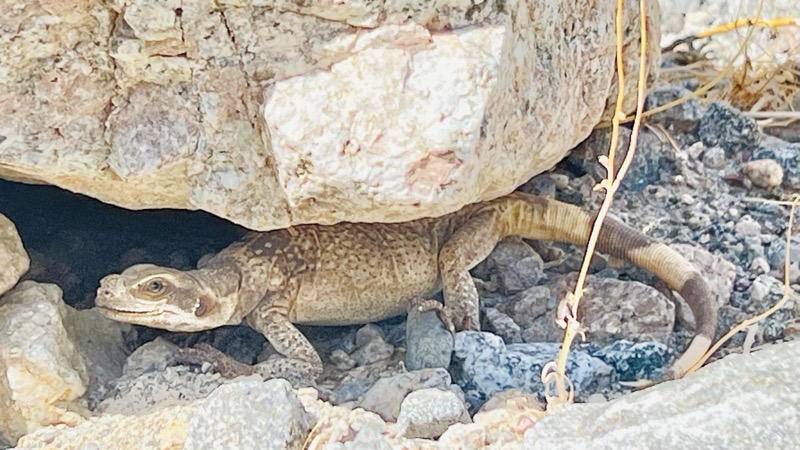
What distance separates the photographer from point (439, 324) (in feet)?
10.6

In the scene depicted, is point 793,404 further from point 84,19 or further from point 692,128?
point 692,128

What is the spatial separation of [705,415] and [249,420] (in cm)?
102

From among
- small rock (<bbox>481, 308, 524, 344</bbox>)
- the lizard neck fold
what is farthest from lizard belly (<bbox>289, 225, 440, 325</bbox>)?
small rock (<bbox>481, 308, 524, 344</bbox>)

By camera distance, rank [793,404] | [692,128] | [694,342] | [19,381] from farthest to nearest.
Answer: [692,128], [694,342], [19,381], [793,404]

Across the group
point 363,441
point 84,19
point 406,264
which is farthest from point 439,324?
point 84,19

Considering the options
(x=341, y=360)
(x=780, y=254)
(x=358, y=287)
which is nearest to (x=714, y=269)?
(x=780, y=254)

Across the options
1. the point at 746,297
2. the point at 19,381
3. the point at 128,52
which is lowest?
the point at 746,297

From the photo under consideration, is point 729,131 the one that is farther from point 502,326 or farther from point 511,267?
point 502,326

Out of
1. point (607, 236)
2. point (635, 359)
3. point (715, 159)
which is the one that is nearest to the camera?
point (635, 359)

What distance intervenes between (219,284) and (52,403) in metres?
0.80

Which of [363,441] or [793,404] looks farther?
[363,441]

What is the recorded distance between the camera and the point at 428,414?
2418 millimetres

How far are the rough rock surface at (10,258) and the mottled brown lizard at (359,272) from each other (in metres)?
0.39

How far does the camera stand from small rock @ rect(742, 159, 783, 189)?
4.33 meters
